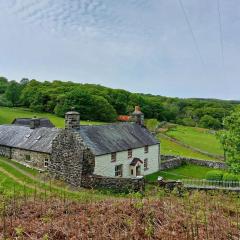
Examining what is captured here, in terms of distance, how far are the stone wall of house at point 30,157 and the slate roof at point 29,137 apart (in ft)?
1.47

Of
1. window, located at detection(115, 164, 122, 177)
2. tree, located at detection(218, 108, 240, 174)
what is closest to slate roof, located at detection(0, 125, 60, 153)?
window, located at detection(115, 164, 122, 177)

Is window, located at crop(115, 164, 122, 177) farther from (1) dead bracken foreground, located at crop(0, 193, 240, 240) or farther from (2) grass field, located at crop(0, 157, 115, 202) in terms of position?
(1) dead bracken foreground, located at crop(0, 193, 240, 240)

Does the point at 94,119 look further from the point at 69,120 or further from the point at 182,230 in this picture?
the point at 182,230

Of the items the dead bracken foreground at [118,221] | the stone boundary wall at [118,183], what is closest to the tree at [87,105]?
the stone boundary wall at [118,183]

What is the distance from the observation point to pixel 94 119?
105500 mm

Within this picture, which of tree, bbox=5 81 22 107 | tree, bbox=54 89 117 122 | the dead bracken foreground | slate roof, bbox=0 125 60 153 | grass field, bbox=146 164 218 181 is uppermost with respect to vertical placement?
tree, bbox=5 81 22 107

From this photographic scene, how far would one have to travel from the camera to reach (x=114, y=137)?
3666cm

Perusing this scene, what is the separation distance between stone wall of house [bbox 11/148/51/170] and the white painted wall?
22.6ft

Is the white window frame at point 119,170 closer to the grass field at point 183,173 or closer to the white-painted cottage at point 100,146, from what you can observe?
the white-painted cottage at point 100,146

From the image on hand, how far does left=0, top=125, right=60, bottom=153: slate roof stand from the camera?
3922 centimetres

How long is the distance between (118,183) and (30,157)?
13.7m

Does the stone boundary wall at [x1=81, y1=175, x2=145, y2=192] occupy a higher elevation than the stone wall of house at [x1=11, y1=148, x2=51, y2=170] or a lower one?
lower

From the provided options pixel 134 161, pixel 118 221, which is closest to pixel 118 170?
pixel 134 161

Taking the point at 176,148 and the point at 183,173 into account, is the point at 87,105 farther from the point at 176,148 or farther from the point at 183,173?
the point at 183,173
